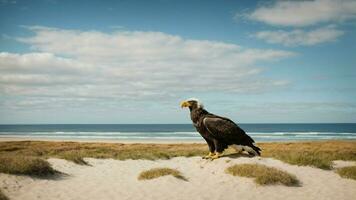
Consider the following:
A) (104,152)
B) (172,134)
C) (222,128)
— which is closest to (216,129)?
(222,128)

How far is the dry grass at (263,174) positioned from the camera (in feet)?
34.1

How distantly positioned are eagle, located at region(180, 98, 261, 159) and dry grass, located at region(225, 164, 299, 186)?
0.99 meters

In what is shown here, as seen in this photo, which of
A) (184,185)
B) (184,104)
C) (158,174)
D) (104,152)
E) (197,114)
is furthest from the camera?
(104,152)

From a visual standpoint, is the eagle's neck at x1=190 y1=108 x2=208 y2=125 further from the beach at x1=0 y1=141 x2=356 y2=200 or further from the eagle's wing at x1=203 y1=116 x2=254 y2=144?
the beach at x1=0 y1=141 x2=356 y2=200

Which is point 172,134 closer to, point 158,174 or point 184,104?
point 184,104

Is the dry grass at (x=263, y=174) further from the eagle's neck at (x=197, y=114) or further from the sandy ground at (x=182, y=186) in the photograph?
the eagle's neck at (x=197, y=114)

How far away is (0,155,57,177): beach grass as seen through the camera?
10.3m

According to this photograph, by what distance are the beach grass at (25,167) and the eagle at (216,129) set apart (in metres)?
4.92

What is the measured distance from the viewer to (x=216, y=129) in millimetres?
11641

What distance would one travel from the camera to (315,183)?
10.8 m

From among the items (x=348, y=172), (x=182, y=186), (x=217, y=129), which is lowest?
(x=182, y=186)

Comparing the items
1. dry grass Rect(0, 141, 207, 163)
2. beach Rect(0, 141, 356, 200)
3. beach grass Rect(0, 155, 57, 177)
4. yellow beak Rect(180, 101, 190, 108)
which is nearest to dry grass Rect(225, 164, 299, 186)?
beach Rect(0, 141, 356, 200)

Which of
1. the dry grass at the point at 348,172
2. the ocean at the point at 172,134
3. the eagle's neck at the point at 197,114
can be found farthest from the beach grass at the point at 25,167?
the ocean at the point at 172,134

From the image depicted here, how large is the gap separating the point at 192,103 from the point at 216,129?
1377 millimetres
